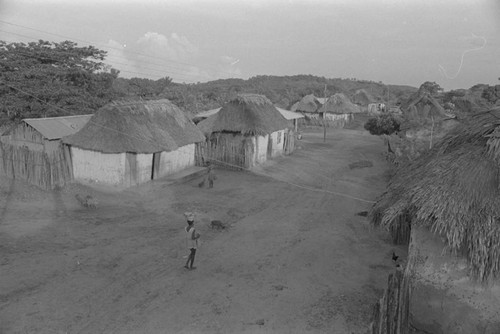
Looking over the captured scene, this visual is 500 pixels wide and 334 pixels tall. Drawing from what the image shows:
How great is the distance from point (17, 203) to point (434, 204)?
1134cm

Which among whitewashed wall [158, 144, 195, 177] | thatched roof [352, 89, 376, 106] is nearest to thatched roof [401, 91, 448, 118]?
whitewashed wall [158, 144, 195, 177]

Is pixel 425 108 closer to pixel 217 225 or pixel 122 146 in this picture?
pixel 122 146

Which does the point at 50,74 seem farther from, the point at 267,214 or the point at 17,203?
the point at 267,214

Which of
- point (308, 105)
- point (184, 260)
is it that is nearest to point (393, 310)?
point (184, 260)

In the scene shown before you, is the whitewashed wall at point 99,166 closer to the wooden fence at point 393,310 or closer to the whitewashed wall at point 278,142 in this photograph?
the whitewashed wall at point 278,142

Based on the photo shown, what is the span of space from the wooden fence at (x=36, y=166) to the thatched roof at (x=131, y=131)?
1.13 metres

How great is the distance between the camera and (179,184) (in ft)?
50.9

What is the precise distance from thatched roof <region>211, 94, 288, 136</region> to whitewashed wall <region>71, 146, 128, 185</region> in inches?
242

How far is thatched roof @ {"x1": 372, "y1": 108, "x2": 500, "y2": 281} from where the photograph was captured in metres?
5.57

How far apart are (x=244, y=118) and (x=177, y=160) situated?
157 inches

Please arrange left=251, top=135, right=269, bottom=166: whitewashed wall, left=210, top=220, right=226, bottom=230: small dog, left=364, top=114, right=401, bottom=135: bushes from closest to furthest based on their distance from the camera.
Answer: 1. left=210, top=220, right=226, bottom=230: small dog
2. left=251, top=135, right=269, bottom=166: whitewashed wall
3. left=364, top=114, right=401, bottom=135: bushes

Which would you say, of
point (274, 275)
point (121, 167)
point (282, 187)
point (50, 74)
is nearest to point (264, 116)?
point (282, 187)

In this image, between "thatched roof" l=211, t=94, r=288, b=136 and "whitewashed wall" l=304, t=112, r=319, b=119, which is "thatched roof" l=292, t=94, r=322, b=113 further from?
"thatched roof" l=211, t=94, r=288, b=136

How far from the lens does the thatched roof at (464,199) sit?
18.3 feet
